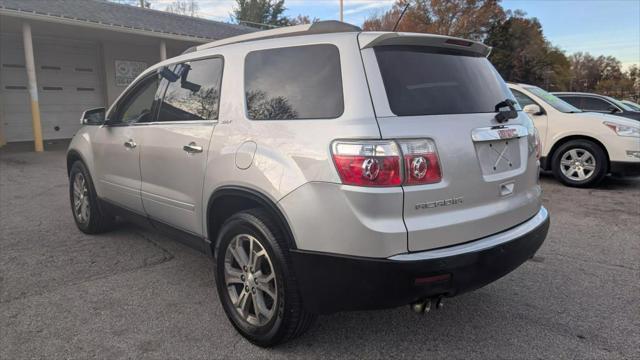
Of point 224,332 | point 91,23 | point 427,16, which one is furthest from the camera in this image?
point 427,16

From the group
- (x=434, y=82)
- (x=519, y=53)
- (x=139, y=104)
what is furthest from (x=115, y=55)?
(x=519, y=53)

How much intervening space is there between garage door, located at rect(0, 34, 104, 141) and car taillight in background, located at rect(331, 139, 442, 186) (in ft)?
50.2

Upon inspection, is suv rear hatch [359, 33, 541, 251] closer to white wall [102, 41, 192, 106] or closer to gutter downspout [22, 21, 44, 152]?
gutter downspout [22, 21, 44, 152]

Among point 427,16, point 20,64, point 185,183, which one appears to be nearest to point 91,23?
point 20,64

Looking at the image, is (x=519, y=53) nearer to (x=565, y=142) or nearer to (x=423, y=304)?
(x=565, y=142)

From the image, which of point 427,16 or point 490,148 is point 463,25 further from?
point 490,148

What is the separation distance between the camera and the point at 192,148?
126 inches

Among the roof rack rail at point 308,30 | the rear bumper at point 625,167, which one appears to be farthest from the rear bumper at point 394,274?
the rear bumper at point 625,167

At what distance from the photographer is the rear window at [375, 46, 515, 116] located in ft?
8.04

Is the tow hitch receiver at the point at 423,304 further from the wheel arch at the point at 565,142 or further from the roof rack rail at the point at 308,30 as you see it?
the wheel arch at the point at 565,142

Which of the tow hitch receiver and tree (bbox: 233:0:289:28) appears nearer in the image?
the tow hitch receiver

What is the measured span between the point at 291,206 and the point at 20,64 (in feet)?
50.1

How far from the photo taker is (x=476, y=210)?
2473mm

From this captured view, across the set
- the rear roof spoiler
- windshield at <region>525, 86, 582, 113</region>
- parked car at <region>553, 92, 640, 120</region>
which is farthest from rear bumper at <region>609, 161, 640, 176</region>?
the rear roof spoiler
